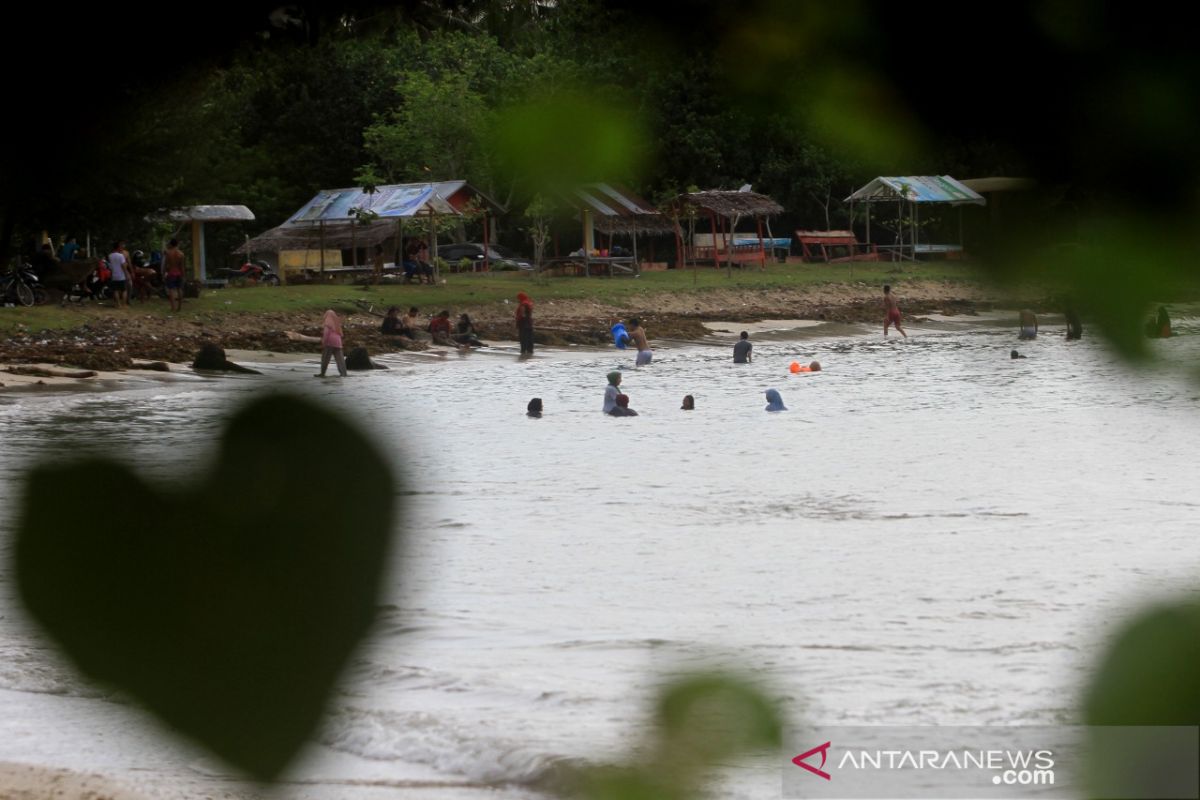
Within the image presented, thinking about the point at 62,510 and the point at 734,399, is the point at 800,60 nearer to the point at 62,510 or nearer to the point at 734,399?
the point at 62,510

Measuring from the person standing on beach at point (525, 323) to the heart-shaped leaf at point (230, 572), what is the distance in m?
36.2

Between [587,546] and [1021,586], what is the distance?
473 cm

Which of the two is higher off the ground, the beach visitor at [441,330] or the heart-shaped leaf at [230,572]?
the heart-shaped leaf at [230,572]

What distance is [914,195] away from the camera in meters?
1.18

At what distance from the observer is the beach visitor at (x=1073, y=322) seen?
931 mm

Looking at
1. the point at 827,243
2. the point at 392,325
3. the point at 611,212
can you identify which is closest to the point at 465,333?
the point at 392,325

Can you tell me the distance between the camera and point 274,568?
95 centimetres

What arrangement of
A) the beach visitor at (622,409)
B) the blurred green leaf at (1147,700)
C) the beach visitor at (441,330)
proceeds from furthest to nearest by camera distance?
1. the beach visitor at (441,330)
2. the beach visitor at (622,409)
3. the blurred green leaf at (1147,700)

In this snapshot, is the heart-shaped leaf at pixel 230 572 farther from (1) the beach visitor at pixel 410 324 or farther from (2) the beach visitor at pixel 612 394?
(1) the beach visitor at pixel 410 324

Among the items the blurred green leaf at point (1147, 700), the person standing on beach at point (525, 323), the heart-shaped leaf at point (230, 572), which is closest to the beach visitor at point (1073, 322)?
the blurred green leaf at point (1147, 700)

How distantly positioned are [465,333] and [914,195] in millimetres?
37010

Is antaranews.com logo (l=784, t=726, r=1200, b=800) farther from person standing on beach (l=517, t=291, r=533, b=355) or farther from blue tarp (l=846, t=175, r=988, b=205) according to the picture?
person standing on beach (l=517, t=291, r=533, b=355)

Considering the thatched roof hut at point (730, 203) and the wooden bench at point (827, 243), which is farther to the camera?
the wooden bench at point (827, 243)

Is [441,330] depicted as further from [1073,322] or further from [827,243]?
[1073,322]
